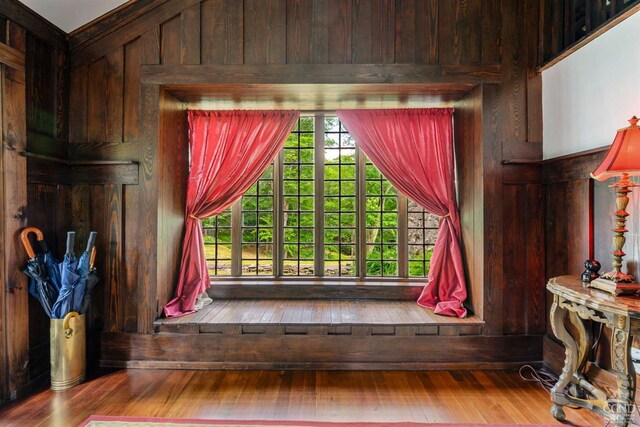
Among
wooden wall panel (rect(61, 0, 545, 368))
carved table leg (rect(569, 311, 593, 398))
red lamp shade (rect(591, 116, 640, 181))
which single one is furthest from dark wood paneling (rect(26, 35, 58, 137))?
carved table leg (rect(569, 311, 593, 398))

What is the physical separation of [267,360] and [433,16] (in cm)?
315

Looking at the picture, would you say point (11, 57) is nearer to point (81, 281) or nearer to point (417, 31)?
point (81, 281)

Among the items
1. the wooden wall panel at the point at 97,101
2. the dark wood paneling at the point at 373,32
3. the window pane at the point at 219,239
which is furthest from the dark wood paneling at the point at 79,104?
the dark wood paneling at the point at 373,32

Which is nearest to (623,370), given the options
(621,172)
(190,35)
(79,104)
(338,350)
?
(621,172)

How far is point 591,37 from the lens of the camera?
235 centimetres

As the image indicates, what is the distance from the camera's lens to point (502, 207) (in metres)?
2.87

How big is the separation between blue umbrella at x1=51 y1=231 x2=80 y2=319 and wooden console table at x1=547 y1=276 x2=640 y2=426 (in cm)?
328

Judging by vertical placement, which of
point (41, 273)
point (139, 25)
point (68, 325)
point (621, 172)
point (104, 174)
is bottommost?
point (68, 325)

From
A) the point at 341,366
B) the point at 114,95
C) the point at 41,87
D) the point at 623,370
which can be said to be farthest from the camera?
the point at 114,95

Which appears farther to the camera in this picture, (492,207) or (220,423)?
(492,207)

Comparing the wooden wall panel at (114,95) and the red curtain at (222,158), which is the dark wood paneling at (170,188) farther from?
the wooden wall panel at (114,95)

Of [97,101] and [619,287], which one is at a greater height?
[97,101]

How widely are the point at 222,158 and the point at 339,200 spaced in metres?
1.25

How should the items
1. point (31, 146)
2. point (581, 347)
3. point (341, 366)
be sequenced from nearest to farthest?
point (581, 347), point (31, 146), point (341, 366)
